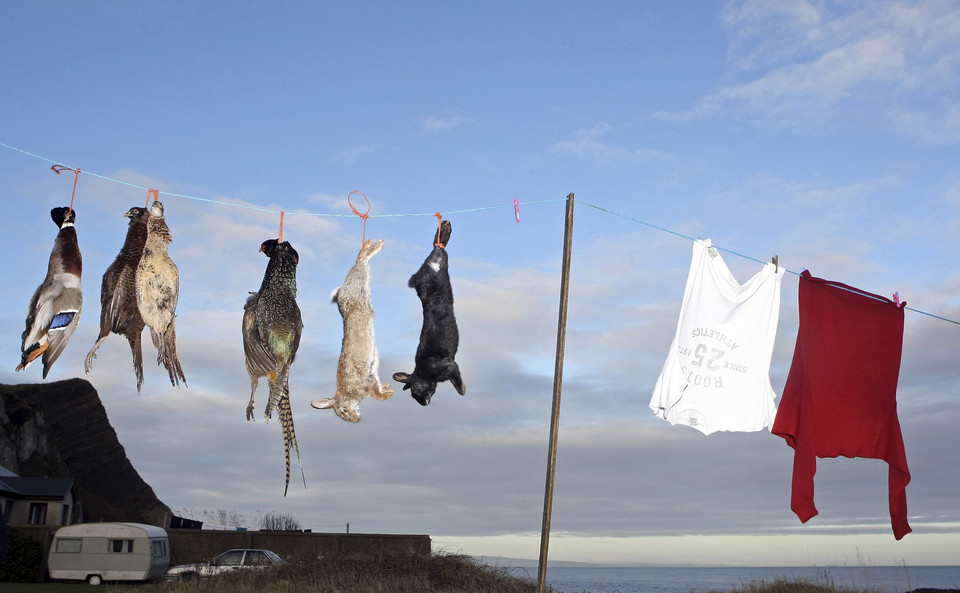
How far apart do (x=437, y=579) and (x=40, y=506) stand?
27.1m

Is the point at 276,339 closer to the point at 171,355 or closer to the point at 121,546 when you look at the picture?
the point at 171,355

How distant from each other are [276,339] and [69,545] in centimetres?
1743

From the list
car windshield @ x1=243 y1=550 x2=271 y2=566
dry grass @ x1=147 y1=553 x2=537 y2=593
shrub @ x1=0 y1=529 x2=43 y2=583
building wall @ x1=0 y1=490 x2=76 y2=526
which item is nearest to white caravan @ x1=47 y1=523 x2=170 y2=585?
shrub @ x1=0 y1=529 x2=43 y2=583

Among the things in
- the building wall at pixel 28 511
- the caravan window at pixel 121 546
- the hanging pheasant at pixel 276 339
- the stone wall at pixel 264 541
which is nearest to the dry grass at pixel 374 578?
the stone wall at pixel 264 541

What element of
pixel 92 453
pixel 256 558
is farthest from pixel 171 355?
pixel 92 453

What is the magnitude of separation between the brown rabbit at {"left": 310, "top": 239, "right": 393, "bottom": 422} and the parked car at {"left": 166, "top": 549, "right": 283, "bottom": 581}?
1033cm

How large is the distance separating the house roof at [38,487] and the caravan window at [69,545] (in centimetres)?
1396

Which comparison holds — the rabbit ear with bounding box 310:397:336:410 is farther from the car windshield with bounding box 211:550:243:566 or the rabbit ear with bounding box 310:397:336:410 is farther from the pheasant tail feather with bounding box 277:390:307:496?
the car windshield with bounding box 211:550:243:566

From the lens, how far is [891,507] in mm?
9281

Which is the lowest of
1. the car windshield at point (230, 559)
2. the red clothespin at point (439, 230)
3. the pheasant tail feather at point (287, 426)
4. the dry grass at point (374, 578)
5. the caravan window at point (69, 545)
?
the caravan window at point (69, 545)

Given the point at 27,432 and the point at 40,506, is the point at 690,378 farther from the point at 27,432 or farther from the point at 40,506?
the point at 27,432

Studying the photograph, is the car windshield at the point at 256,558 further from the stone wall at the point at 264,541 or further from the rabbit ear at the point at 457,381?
the rabbit ear at the point at 457,381

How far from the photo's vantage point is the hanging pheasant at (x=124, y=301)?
8.42 meters

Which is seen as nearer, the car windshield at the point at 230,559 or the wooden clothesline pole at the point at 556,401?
the wooden clothesline pole at the point at 556,401
